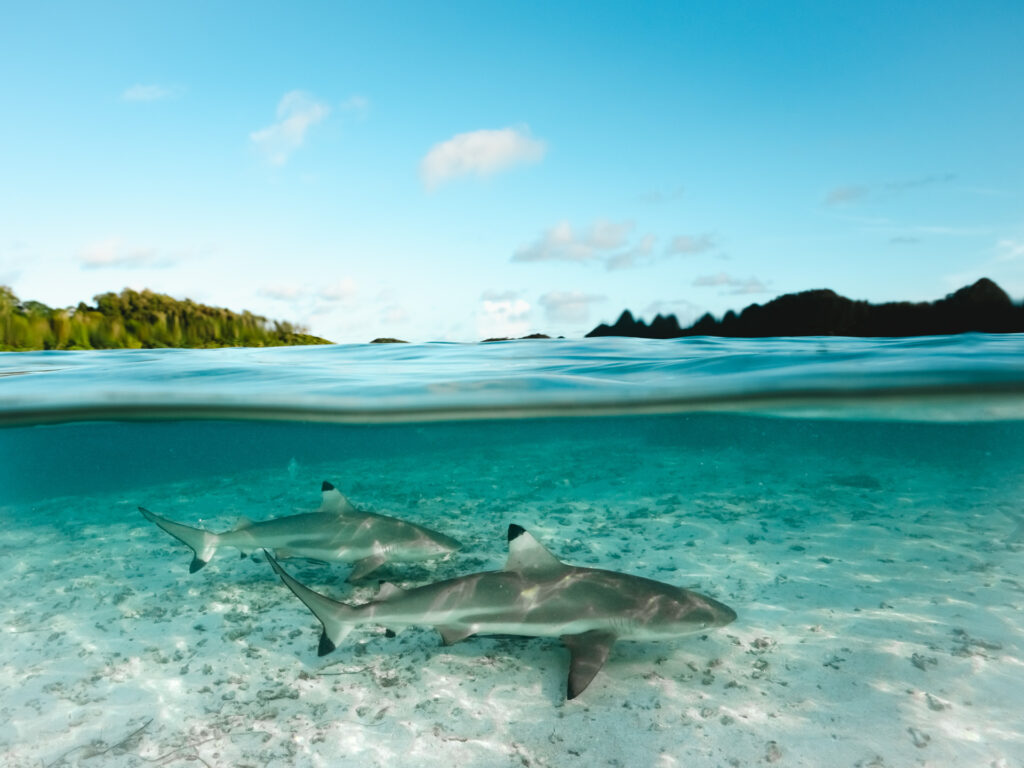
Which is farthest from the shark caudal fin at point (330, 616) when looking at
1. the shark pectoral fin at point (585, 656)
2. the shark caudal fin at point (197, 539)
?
the shark caudal fin at point (197, 539)

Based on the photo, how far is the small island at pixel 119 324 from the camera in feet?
51.0

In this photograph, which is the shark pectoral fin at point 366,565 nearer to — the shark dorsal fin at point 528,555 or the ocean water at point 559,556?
the ocean water at point 559,556

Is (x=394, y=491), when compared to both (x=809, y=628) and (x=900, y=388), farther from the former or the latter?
(x=809, y=628)

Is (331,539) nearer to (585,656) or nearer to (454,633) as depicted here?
(454,633)

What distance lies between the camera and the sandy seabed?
437cm

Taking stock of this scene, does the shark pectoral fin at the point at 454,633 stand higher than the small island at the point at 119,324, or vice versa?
the small island at the point at 119,324

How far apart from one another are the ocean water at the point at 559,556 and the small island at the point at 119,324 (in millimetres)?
1681

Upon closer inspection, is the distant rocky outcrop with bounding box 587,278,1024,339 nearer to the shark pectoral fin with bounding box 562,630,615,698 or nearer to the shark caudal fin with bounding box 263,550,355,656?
the shark pectoral fin with bounding box 562,630,615,698

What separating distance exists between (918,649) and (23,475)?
2051 inches

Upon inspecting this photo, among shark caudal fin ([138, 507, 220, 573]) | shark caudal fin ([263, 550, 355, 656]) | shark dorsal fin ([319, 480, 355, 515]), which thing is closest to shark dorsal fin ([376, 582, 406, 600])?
shark caudal fin ([263, 550, 355, 656])

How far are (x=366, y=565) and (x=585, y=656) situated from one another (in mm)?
3052

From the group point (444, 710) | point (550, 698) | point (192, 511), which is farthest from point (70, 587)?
point (192, 511)

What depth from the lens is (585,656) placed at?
4.46 m

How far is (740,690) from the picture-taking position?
195 inches
